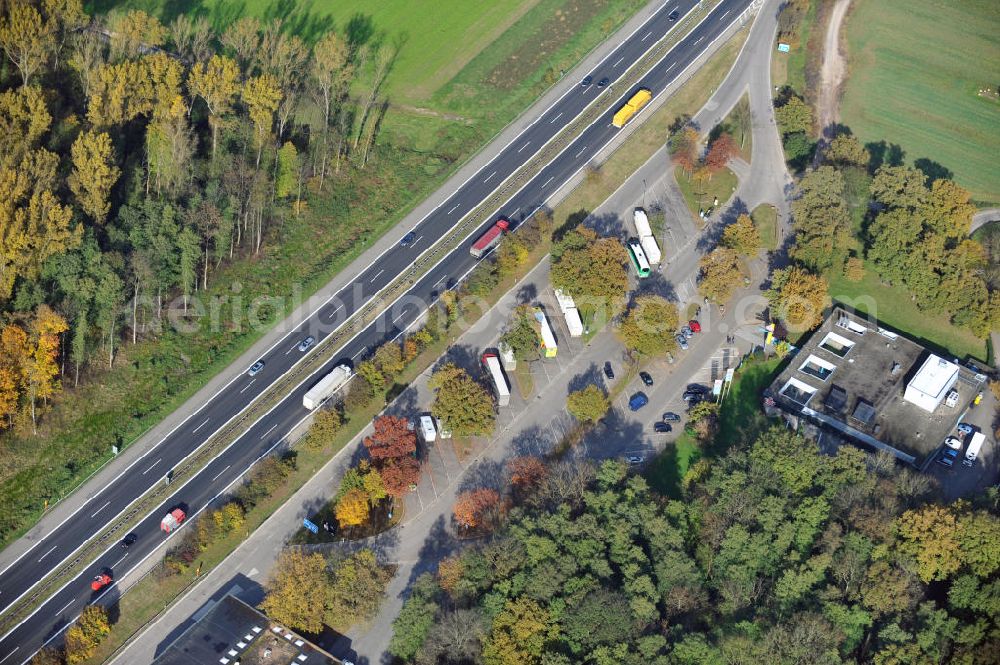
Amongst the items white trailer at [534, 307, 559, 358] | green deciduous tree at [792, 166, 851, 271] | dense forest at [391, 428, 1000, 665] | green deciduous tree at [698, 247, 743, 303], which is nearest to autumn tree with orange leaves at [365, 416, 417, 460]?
dense forest at [391, 428, 1000, 665]

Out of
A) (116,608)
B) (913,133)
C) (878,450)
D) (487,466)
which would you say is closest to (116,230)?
(116,608)

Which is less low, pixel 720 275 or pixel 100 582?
pixel 720 275

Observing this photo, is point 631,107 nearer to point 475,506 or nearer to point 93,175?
point 475,506

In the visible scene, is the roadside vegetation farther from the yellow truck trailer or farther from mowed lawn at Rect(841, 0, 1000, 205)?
mowed lawn at Rect(841, 0, 1000, 205)

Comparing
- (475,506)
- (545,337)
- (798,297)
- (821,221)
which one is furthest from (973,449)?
(475,506)

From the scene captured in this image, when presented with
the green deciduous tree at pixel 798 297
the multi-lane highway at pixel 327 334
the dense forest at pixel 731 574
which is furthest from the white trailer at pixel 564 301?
the dense forest at pixel 731 574

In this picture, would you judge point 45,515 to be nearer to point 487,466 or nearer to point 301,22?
point 487,466
